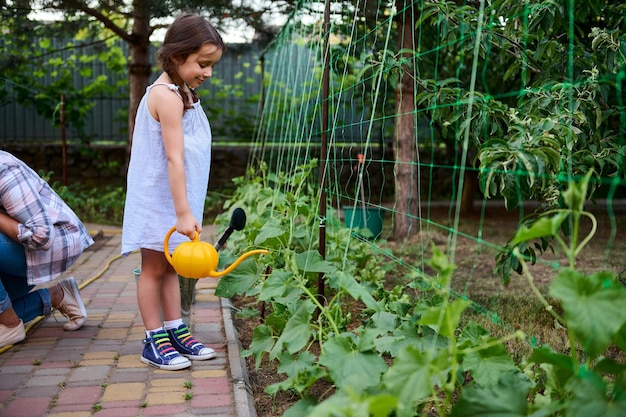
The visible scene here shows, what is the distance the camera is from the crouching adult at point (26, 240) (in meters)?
2.87

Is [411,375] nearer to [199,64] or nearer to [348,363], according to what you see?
[348,363]

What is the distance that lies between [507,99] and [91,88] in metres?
5.97

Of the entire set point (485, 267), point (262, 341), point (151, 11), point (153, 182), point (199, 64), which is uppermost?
point (151, 11)

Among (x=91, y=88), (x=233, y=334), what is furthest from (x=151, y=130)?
(x=91, y=88)

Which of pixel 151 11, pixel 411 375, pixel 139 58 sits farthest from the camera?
pixel 139 58

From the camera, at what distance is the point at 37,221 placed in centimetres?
290

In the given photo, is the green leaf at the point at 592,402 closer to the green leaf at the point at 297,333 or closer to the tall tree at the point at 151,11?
the green leaf at the point at 297,333

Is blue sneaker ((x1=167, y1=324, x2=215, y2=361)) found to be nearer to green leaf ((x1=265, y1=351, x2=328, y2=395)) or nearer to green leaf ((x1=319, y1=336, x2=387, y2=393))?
green leaf ((x1=265, y1=351, x2=328, y2=395))

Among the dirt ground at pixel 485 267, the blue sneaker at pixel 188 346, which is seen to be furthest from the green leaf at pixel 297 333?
the blue sneaker at pixel 188 346

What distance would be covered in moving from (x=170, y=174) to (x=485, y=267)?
3080 millimetres

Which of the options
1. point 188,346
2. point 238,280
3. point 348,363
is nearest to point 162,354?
point 188,346

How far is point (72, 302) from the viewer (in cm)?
327

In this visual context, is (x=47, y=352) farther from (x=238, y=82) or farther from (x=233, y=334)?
(x=238, y=82)

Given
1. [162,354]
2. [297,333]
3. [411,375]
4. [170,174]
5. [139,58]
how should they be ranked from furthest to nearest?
[139,58]
[162,354]
[170,174]
[297,333]
[411,375]
